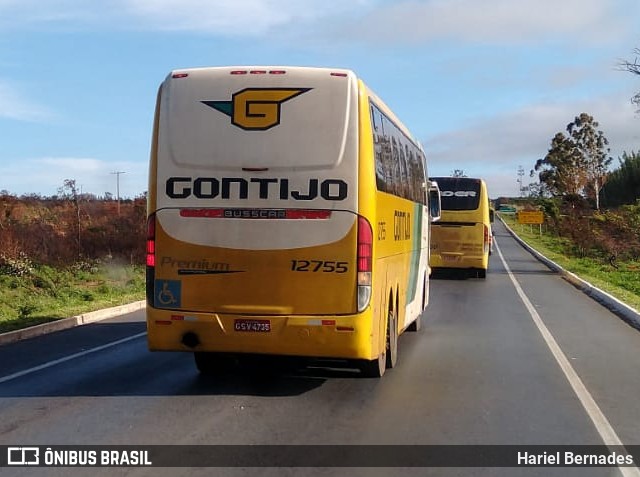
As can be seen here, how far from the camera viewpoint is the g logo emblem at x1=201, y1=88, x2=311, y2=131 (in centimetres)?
866

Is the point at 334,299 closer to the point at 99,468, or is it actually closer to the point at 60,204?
the point at 99,468

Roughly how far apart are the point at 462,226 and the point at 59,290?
13.1 m

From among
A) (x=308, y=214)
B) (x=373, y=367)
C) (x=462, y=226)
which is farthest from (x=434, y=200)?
(x=462, y=226)

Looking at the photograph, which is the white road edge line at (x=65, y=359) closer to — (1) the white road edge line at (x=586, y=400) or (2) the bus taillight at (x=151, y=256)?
(2) the bus taillight at (x=151, y=256)

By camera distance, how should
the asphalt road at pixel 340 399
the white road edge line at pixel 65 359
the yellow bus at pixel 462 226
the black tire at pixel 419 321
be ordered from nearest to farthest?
the asphalt road at pixel 340 399, the white road edge line at pixel 65 359, the black tire at pixel 419 321, the yellow bus at pixel 462 226

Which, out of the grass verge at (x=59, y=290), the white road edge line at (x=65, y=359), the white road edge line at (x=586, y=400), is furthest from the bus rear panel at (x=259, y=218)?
the grass verge at (x=59, y=290)

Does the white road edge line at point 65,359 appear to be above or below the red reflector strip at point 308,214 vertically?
below

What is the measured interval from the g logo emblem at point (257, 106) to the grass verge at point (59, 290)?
23.0ft

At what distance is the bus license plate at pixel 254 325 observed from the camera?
8.55 metres

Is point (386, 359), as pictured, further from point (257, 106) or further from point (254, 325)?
point (257, 106)

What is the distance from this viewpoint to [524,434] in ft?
24.0

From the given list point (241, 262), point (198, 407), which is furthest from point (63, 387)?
point (241, 262)

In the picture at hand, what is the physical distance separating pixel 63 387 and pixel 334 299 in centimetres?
325

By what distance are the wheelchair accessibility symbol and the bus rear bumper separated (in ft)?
0.25
